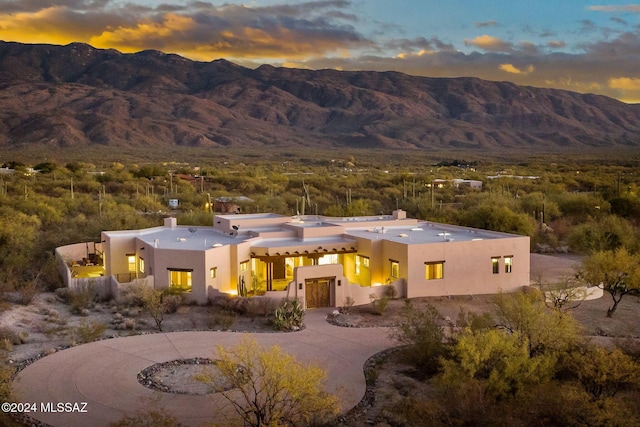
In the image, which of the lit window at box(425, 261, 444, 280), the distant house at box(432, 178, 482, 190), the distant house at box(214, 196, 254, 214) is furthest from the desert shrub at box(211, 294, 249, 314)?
the distant house at box(432, 178, 482, 190)

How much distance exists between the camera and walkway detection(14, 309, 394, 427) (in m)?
13.9

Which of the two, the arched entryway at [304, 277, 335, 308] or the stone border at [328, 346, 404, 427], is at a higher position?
the arched entryway at [304, 277, 335, 308]

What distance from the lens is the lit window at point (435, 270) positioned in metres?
25.7

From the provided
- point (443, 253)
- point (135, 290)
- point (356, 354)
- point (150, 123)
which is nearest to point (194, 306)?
point (135, 290)

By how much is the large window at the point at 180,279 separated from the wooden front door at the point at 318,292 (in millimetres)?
4343

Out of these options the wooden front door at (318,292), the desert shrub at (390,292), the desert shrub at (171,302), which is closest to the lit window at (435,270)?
the desert shrub at (390,292)

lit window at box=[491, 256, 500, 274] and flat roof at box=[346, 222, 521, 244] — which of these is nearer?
lit window at box=[491, 256, 500, 274]

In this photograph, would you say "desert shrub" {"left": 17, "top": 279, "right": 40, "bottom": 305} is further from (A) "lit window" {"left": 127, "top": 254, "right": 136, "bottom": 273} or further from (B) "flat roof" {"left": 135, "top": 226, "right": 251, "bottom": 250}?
(B) "flat roof" {"left": 135, "top": 226, "right": 251, "bottom": 250}

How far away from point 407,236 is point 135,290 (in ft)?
37.8

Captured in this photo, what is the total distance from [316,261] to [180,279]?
573 cm

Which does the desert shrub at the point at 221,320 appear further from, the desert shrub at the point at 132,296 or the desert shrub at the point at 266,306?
the desert shrub at the point at 132,296

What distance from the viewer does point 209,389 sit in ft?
50.3

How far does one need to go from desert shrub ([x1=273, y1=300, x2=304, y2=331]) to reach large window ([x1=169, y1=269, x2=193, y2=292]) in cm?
411

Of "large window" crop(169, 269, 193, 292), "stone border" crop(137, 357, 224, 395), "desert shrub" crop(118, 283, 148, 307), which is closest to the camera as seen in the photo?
"stone border" crop(137, 357, 224, 395)
